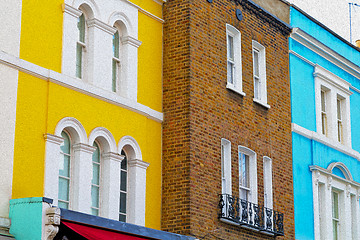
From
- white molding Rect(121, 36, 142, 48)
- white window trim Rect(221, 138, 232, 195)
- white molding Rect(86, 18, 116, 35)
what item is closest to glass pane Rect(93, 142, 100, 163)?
white molding Rect(86, 18, 116, 35)

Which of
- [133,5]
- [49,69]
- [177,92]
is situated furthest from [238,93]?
[49,69]

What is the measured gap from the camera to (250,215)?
21.9m

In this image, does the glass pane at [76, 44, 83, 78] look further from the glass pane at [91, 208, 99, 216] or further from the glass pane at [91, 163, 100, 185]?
the glass pane at [91, 208, 99, 216]

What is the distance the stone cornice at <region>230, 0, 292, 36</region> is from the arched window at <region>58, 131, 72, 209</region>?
7277 mm

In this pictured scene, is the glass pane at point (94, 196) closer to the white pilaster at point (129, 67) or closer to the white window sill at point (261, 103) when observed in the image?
the white pilaster at point (129, 67)

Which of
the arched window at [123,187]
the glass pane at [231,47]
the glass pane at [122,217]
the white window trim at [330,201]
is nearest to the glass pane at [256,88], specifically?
the glass pane at [231,47]

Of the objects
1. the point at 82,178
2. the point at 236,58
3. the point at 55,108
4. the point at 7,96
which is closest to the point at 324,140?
the point at 236,58

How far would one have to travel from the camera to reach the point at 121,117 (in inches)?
763

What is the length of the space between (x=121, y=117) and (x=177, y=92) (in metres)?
1.89

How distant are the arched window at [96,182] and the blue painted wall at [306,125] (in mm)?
7568

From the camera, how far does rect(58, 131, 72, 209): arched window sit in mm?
17672

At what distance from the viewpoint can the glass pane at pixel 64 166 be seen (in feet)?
58.3

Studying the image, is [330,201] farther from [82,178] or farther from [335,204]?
[82,178]

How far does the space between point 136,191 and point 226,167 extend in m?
2.96
